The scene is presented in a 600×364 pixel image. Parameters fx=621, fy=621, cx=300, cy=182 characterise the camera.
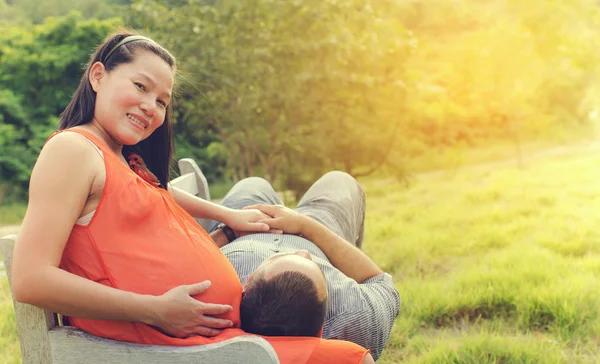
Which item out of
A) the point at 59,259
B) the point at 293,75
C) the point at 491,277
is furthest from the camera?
the point at 293,75

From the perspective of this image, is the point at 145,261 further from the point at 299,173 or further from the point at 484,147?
the point at 484,147

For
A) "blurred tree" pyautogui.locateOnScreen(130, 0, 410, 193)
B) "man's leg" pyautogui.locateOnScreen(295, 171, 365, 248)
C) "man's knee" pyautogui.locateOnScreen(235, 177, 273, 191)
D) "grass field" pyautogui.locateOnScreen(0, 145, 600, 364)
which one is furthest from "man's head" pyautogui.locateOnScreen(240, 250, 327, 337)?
"blurred tree" pyautogui.locateOnScreen(130, 0, 410, 193)

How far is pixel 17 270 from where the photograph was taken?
1.34 meters

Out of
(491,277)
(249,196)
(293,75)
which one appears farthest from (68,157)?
(293,75)

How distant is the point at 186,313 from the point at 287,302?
248mm

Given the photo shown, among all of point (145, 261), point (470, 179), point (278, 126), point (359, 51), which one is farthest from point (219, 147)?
point (145, 261)

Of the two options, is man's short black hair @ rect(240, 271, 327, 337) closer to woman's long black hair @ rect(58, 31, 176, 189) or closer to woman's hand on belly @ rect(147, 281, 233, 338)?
woman's hand on belly @ rect(147, 281, 233, 338)

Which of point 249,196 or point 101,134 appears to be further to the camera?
point 249,196

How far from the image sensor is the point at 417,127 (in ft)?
44.4

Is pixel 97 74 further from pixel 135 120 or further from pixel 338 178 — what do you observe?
pixel 338 178

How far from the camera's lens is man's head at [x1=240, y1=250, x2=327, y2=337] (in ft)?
5.02

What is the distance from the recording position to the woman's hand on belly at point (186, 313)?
1.43 metres

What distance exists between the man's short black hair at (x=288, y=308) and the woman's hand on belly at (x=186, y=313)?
0.09 m

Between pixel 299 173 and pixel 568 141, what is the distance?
11825 millimetres
